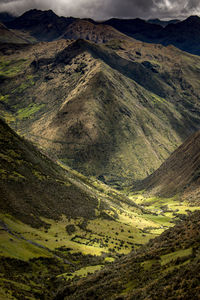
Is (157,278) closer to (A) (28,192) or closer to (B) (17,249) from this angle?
(B) (17,249)

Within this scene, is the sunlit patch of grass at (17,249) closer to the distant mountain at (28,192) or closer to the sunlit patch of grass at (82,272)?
the sunlit patch of grass at (82,272)

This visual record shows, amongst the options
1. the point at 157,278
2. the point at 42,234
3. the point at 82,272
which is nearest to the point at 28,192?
the point at 42,234

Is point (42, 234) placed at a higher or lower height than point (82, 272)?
lower

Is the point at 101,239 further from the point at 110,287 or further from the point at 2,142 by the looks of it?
the point at 110,287

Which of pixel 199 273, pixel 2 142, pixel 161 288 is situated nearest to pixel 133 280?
pixel 161 288

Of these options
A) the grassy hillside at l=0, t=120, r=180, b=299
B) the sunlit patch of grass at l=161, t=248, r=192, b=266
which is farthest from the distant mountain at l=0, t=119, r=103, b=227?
the sunlit patch of grass at l=161, t=248, r=192, b=266

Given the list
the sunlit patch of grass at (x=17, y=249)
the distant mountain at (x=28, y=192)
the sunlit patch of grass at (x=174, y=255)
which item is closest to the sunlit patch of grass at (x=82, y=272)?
the sunlit patch of grass at (x=17, y=249)

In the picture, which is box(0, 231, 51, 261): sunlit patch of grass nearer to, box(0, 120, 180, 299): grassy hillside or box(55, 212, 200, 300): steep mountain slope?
box(0, 120, 180, 299): grassy hillside

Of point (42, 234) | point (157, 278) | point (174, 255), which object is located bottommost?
point (42, 234)
